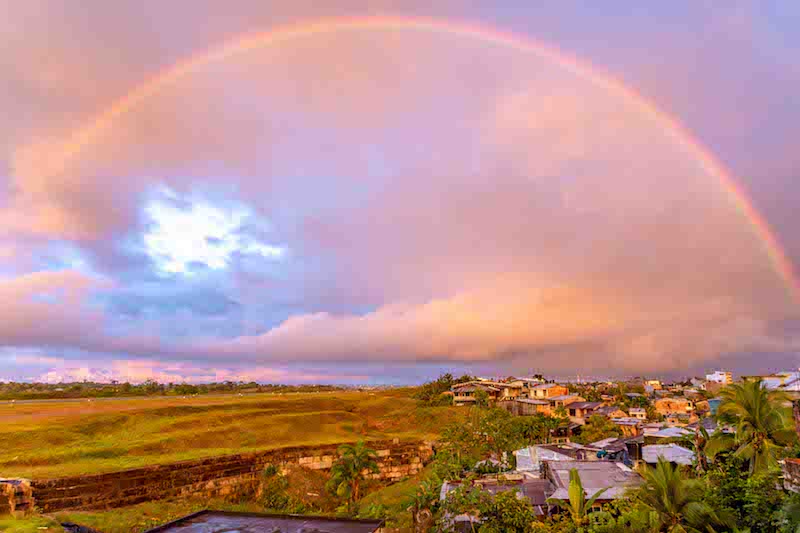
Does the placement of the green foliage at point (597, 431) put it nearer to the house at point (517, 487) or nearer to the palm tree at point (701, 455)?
the house at point (517, 487)

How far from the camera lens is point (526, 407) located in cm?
8300

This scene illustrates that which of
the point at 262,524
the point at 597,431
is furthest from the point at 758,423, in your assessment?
the point at 597,431

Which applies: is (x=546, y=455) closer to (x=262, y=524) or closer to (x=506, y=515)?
(x=506, y=515)

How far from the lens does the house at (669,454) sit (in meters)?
34.2

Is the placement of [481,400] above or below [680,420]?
above

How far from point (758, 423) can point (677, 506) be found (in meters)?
7.45

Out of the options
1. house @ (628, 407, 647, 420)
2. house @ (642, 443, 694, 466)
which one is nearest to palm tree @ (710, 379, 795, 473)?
house @ (642, 443, 694, 466)

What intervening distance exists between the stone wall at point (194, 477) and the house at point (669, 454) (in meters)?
25.8

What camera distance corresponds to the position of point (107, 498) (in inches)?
1350

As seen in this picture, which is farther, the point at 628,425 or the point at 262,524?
the point at 628,425

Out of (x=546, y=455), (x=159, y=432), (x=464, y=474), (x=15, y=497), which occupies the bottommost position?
(x=464, y=474)

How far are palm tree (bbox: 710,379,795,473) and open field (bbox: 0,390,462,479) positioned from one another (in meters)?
40.7

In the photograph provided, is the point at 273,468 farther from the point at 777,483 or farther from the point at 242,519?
the point at 777,483

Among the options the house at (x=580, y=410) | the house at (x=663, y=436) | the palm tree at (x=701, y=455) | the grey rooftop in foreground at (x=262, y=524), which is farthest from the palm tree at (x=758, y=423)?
the house at (x=580, y=410)
